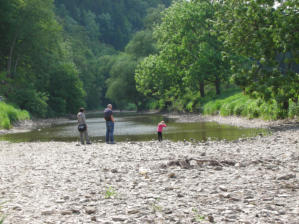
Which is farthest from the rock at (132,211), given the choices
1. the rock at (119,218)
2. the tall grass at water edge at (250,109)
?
the tall grass at water edge at (250,109)

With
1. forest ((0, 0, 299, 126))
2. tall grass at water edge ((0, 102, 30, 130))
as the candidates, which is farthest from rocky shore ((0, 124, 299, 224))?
tall grass at water edge ((0, 102, 30, 130))

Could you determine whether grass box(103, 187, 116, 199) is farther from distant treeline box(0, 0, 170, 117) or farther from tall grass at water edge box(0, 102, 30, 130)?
distant treeline box(0, 0, 170, 117)

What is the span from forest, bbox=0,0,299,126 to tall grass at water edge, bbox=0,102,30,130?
614cm

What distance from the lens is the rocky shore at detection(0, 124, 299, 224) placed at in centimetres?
725

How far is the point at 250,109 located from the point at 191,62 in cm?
1983

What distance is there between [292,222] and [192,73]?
42.6m

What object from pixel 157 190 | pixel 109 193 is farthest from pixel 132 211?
pixel 157 190

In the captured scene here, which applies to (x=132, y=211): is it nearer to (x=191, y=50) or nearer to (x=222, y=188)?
(x=222, y=188)

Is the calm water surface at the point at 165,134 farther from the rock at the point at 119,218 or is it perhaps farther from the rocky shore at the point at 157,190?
the rock at the point at 119,218

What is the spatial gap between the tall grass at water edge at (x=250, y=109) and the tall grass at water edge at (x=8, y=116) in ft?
70.9

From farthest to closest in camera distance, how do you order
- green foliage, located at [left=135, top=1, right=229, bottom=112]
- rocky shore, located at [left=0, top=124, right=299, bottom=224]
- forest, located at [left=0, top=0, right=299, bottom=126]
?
1. green foliage, located at [left=135, top=1, right=229, bottom=112]
2. forest, located at [left=0, top=0, right=299, bottom=126]
3. rocky shore, located at [left=0, top=124, right=299, bottom=224]

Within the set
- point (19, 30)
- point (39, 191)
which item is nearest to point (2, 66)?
point (19, 30)

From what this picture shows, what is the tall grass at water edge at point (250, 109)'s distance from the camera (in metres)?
26.5

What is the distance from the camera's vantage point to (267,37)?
19.8m
